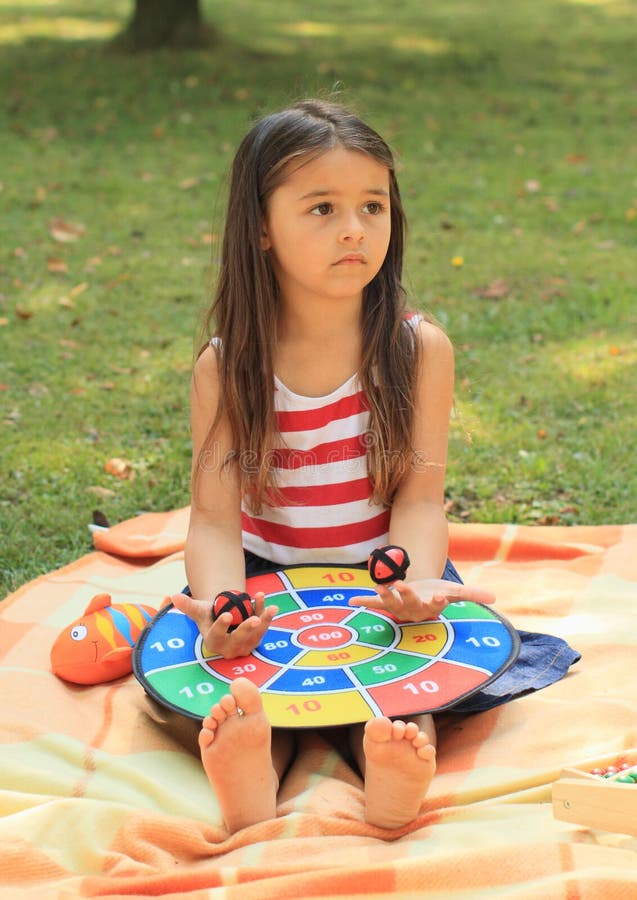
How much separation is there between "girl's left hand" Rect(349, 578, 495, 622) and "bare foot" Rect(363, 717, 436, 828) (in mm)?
414

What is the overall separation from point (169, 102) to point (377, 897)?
8.15m

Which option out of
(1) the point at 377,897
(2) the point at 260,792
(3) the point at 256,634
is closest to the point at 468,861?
(1) the point at 377,897

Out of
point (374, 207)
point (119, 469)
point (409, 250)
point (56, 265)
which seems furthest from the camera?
point (409, 250)

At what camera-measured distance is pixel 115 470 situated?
12.8 ft

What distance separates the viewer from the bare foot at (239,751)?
2.00 metres

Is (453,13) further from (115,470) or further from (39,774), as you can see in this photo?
(39,774)

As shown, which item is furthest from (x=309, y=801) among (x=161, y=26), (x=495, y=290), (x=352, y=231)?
(x=161, y=26)

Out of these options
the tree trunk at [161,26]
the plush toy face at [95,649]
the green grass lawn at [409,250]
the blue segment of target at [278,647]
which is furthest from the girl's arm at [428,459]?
the tree trunk at [161,26]

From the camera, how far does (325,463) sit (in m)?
2.71

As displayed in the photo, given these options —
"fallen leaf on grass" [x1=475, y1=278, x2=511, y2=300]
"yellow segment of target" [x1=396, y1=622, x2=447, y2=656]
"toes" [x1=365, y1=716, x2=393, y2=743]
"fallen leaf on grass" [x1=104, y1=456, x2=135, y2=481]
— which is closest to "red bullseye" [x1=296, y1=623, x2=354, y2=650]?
"yellow segment of target" [x1=396, y1=622, x2=447, y2=656]

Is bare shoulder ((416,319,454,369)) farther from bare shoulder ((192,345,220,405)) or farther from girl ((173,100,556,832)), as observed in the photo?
bare shoulder ((192,345,220,405))

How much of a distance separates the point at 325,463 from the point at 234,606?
0.51 meters

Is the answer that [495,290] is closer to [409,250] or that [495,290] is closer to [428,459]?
[409,250]

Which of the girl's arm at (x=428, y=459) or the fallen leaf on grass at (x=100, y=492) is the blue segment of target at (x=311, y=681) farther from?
the fallen leaf on grass at (x=100, y=492)
